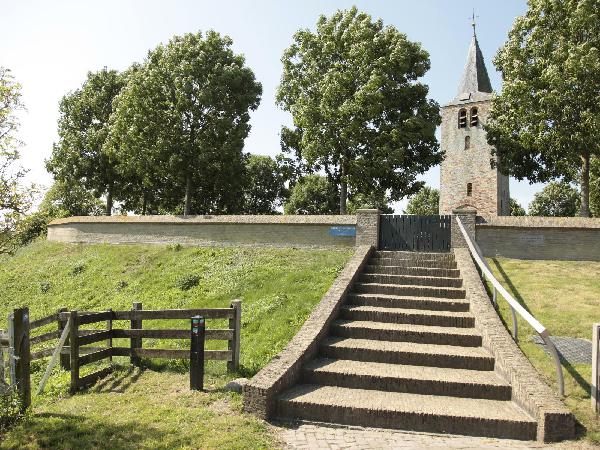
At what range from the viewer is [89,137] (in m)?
31.4

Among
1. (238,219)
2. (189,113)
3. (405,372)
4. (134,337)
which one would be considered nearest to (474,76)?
(189,113)

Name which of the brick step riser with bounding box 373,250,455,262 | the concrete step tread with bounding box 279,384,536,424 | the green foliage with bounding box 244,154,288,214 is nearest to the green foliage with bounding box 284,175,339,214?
the green foliage with bounding box 244,154,288,214

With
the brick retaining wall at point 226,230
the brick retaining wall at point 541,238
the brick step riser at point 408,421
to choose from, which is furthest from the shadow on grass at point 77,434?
the brick retaining wall at point 541,238

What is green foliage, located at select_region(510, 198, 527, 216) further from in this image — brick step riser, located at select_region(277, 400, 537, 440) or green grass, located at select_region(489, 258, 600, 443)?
brick step riser, located at select_region(277, 400, 537, 440)

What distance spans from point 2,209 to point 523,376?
14131mm

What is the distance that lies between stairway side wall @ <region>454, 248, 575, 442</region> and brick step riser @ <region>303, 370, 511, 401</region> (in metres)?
0.35

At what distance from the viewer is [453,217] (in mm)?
15609

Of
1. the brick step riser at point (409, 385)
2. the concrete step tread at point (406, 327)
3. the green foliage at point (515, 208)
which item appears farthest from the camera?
the green foliage at point (515, 208)

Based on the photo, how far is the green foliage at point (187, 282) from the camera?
1477cm

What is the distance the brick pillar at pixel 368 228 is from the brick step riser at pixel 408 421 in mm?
9101

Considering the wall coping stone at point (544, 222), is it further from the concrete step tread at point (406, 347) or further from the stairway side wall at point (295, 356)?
the concrete step tread at point (406, 347)

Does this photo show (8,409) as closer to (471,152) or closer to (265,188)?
(471,152)

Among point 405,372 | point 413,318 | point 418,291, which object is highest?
point 418,291

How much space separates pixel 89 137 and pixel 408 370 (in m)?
29.0
